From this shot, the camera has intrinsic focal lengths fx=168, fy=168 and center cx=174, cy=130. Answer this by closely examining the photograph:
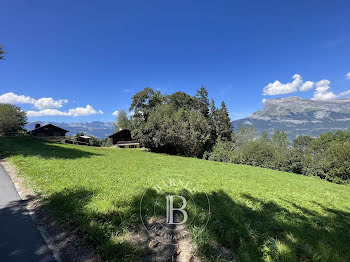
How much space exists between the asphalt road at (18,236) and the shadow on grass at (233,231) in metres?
Result: 0.50

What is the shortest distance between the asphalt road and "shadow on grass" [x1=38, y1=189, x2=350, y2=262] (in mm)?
502

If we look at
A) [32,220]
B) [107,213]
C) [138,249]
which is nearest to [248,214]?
[138,249]

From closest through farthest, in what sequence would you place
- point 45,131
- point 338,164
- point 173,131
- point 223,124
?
point 338,164
point 173,131
point 223,124
point 45,131

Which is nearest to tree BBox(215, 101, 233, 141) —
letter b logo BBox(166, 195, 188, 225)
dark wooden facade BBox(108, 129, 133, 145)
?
dark wooden facade BBox(108, 129, 133, 145)

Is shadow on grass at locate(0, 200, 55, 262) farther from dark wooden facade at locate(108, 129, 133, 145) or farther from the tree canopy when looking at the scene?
dark wooden facade at locate(108, 129, 133, 145)

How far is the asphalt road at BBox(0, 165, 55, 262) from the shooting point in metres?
2.64

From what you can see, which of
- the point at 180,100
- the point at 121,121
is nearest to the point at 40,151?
the point at 180,100

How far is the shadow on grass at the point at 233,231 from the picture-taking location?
288 cm

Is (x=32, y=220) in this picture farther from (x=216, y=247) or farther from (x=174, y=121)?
(x=174, y=121)

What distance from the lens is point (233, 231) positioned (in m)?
3.49

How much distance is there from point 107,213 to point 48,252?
117 cm

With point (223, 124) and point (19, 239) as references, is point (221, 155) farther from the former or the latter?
point (19, 239)

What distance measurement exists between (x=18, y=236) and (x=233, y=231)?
13.5 feet

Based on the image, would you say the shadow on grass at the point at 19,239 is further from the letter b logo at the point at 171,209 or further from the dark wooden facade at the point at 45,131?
the dark wooden facade at the point at 45,131
